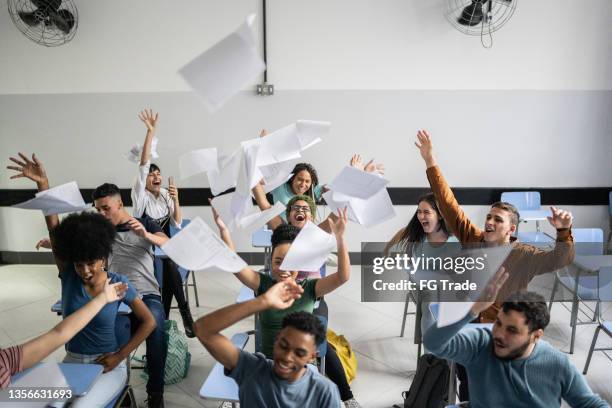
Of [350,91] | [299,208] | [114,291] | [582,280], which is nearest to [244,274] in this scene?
[114,291]

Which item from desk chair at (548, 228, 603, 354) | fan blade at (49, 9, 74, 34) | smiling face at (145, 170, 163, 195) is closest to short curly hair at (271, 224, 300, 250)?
smiling face at (145, 170, 163, 195)

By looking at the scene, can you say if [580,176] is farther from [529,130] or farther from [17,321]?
[17,321]

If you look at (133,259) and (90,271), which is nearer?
(90,271)

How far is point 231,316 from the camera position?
139 centimetres

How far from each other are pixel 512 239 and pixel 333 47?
265 centimetres

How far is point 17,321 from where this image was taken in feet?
11.6

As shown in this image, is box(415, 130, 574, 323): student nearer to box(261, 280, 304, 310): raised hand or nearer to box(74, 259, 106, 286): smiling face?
box(261, 280, 304, 310): raised hand

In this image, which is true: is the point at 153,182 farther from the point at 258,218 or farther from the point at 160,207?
the point at 258,218

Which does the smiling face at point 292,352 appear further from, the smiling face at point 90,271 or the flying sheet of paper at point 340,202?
the smiling face at point 90,271

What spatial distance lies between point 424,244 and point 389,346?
81 cm

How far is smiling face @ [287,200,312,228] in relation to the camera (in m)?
2.71

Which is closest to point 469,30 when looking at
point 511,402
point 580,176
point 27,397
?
point 580,176

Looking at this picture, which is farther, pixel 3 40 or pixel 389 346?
pixel 3 40

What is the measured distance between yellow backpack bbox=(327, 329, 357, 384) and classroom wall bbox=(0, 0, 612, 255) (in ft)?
6.79
